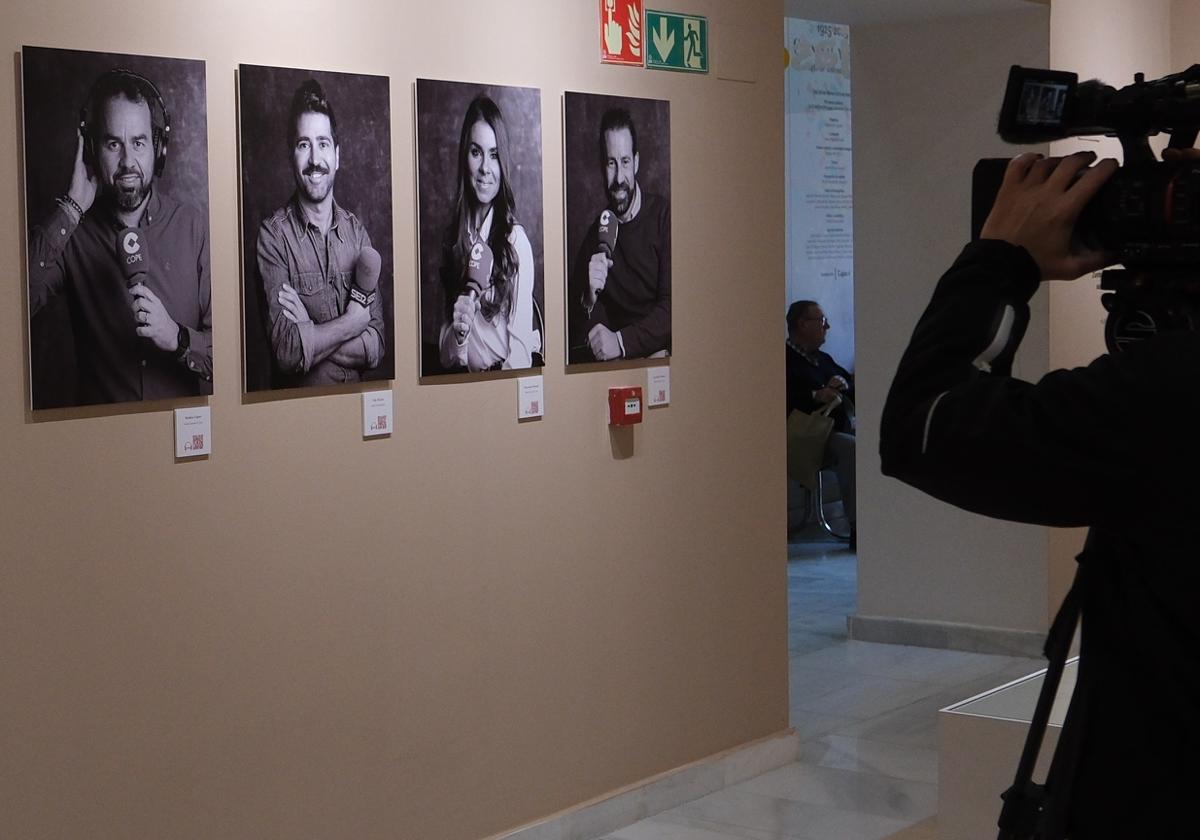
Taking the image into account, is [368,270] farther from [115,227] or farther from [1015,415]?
[1015,415]

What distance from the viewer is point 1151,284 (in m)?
1.61

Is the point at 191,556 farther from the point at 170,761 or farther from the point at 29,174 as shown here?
the point at 29,174

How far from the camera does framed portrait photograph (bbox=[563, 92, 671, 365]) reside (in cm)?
446

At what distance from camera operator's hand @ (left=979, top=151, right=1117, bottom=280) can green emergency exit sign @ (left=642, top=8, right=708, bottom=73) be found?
125 inches

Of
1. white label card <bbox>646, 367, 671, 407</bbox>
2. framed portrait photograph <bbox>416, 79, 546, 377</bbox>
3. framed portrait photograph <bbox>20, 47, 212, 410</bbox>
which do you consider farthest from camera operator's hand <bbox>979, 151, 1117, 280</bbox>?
white label card <bbox>646, 367, 671, 407</bbox>

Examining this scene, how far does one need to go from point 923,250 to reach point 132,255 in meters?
4.41

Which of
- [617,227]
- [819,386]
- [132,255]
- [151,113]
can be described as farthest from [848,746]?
[819,386]

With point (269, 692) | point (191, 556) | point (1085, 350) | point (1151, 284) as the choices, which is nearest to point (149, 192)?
point (191, 556)

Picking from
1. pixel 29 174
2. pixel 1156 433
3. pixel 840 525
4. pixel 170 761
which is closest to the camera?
pixel 1156 433

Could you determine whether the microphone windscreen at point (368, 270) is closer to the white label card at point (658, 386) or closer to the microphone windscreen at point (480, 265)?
the microphone windscreen at point (480, 265)

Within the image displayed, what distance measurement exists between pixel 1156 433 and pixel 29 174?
2.44 metres

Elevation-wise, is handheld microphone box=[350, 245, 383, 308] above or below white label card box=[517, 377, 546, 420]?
above

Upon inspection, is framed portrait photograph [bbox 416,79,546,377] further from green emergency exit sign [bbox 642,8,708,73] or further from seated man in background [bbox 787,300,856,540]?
seated man in background [bbox 787,300,856,540]

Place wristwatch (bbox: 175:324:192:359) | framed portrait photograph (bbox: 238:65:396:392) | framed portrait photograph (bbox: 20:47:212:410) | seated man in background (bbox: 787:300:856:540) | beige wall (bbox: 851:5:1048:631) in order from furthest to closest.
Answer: seated man in background (bbox: 787:300:856:540) < beige wall (bbox: 851:5:1048:631) < framed portrait photograph (bbox: 238:65:396:392) < wristwatch (bbox: 175:324:192:359) < framed portrait photograph (bbox: 20:47:212:410)
